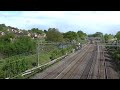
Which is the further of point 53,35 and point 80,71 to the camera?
point 53,35

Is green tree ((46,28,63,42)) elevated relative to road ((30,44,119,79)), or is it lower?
elevated

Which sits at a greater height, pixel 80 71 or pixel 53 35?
pixel 53 35

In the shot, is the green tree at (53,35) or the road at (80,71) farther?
the green tree at (53,35)

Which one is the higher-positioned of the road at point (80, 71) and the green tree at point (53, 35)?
the green tree at point (53, 35)

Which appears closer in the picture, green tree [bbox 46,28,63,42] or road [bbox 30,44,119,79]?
road [bbox 30,44,119,79]
